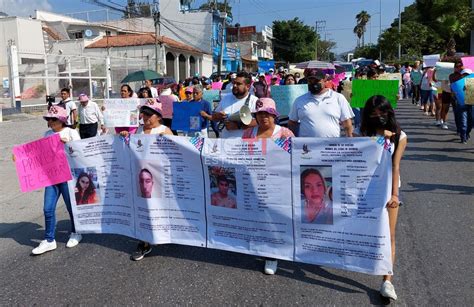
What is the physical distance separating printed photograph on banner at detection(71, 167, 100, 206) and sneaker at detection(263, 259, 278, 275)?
1984 mm

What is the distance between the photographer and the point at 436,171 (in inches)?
309

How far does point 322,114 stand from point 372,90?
4.33 meters

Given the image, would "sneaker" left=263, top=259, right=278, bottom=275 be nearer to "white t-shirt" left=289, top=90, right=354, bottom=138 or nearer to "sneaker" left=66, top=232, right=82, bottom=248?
"white t-shirt" left=289, top=90, right=354, bottom=138

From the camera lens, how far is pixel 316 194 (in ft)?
12.3

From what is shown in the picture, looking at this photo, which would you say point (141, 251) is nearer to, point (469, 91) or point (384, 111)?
point (384, 111)

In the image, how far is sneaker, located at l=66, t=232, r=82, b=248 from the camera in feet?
16.3

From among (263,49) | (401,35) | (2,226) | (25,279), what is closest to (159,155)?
(25,279)

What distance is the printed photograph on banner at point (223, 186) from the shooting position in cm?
408

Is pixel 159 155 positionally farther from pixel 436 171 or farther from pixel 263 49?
pixel 263 49

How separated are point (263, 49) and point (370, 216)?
3028 inches

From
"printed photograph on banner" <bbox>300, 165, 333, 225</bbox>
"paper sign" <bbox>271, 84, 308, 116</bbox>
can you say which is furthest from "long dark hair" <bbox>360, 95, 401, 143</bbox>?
"paper sign" <bbox>271, 84, 308, 116</bbox>

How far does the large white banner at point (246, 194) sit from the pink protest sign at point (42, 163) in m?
0.12

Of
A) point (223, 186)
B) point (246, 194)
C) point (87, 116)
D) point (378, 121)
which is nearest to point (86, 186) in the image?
point (223, 186)

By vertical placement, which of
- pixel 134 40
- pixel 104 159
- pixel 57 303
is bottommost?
pixel 57 303
